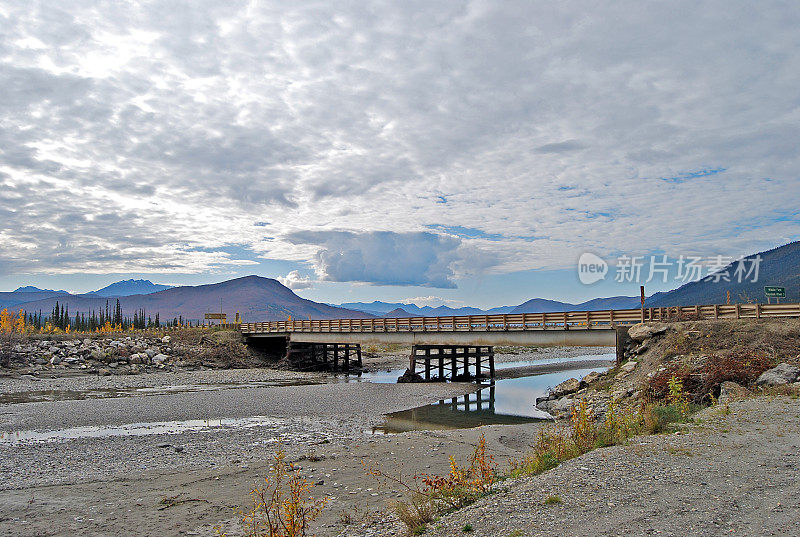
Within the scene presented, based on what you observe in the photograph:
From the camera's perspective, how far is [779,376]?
19.8 meters

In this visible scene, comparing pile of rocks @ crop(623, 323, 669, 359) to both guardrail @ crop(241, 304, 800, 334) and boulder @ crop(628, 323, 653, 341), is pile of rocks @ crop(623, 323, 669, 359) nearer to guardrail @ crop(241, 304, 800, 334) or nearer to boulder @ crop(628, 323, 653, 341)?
boulder @ crop(628, 323, 653, 341)

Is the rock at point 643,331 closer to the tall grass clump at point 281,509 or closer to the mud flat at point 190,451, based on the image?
the mud flat at point 190,451

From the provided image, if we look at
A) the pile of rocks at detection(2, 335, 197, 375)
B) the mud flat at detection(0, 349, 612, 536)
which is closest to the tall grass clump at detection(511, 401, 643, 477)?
the mud flat at detection(0, 349, 612, 536)

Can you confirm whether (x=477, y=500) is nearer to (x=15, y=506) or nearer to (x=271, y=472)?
Result: (x=271, y=472)

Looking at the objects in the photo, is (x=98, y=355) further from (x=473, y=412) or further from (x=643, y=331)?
(x=643, y=331)

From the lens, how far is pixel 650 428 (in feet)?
46.4

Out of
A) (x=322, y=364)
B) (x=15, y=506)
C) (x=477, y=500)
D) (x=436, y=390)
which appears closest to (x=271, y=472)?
(x=15, y=506)

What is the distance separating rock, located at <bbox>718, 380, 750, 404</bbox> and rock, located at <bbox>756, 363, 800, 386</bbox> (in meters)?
1.11

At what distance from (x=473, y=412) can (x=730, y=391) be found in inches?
455

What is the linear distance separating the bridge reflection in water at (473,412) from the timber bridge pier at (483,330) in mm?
4033

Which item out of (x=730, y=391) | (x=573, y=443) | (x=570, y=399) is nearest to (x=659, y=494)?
(x=573, y=443)

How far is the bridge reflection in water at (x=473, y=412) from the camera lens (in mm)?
21969

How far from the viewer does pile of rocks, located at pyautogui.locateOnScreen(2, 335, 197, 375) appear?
43.8 meters

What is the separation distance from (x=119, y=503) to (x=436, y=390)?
25987 millimetres
